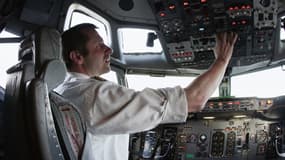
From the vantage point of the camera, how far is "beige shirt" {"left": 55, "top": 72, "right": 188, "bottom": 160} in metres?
1.29

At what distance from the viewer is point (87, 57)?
158cm

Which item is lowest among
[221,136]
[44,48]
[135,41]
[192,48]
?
[221,136]

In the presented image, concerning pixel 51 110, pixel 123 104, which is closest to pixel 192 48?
pixel 123 104

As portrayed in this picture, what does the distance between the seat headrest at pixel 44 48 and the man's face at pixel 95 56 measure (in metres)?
0.36

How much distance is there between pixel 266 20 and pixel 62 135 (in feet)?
12.5

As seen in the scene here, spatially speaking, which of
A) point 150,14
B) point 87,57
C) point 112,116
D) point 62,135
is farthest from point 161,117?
point 150,14

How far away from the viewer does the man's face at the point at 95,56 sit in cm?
158

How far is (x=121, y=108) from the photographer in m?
1.29

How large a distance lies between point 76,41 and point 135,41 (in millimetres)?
3935

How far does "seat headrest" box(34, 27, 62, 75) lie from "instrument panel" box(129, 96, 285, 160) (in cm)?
426

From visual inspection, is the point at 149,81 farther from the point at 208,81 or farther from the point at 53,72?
the point at 53,72

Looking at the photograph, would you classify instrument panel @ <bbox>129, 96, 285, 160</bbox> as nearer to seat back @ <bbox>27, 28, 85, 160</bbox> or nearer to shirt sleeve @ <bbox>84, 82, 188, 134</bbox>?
shirt sleeve @ <bbox>84, 82, 188, 134</bbox>

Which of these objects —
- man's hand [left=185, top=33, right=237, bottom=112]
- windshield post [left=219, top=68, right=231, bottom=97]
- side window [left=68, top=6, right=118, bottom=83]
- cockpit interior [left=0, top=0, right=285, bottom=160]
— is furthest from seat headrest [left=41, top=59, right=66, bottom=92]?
windshield post [left=219, top=68, right=231, bottom=97]

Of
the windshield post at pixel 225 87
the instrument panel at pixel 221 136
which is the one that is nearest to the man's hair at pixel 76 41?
the instrument panel at pixel 221 136
